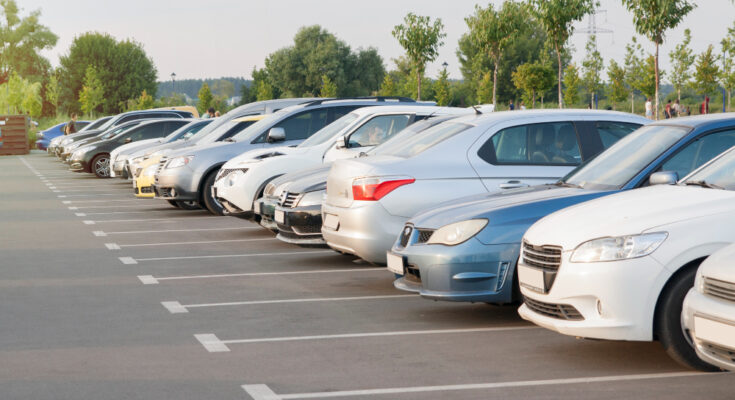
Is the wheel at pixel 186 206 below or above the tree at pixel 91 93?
below

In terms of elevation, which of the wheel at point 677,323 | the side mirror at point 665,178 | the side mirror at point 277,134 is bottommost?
the wheel at point 677,323

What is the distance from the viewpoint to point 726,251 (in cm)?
520

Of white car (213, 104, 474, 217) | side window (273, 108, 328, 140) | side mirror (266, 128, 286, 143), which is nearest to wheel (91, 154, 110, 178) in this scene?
side window (273, 108, 328, 140)

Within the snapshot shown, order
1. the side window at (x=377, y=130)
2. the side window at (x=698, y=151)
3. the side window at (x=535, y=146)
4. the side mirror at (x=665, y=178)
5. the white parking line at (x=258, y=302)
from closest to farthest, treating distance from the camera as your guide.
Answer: the side mirror at (x=665, y=178) < the side window at (x=698, y=151) < the white parking line at (x=258, y=302) < the side window at (x=535, y=146) < the side window at (x=377, y=130)

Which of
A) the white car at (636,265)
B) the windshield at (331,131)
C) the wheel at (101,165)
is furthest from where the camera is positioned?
the wheel at (101,165)

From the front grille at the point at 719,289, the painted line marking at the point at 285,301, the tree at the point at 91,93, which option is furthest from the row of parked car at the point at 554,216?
the tree at the point at 91,93

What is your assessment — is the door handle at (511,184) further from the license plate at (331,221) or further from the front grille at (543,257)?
the front grille at (543,257)

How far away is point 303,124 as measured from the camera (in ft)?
54.1

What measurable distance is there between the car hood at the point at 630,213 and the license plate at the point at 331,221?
3.16 metres

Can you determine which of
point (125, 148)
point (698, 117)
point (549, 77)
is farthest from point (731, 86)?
point (698, 117)

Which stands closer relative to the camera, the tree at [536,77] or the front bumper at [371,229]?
the front bumper at [371,229]

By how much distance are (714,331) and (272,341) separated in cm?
334

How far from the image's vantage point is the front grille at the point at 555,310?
626 cm

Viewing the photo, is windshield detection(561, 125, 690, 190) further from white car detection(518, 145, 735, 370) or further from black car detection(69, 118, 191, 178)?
black car detection(69, 118, 191, 178)
